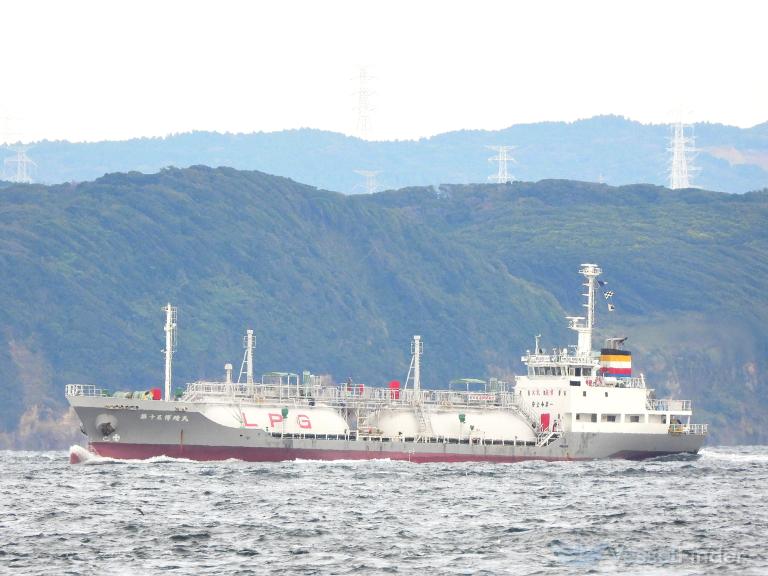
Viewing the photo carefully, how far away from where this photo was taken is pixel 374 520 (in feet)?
214

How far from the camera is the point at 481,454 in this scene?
10100cm

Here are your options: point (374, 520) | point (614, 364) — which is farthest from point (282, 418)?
point (374, 520)

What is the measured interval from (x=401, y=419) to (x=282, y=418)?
808 cm

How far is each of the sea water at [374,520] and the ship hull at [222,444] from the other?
2.03 m

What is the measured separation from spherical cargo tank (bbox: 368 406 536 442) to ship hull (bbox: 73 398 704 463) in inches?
45.2

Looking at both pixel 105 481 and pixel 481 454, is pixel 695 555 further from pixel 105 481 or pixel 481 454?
pixel 481 454

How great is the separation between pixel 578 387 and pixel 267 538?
4736 cm

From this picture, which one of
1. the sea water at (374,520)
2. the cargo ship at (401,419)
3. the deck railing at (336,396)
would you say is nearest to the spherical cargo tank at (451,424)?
the cargo ship at (401,419)

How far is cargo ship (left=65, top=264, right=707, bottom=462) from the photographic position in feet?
311

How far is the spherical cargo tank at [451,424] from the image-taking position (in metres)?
102

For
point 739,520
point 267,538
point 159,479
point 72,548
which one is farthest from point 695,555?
point 159,479

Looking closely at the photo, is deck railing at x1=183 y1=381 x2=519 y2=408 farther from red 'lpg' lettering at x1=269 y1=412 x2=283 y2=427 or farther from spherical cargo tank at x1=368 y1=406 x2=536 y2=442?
red 'lpg' lettering at x1=269 y1=412 x2=283 y2=427

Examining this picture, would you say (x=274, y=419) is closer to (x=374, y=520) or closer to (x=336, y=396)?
(x=336, y=396)

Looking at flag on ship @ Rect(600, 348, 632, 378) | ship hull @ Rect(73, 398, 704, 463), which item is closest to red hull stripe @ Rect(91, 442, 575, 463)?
ship hull @ Rect(73, 398, 704, 463)
